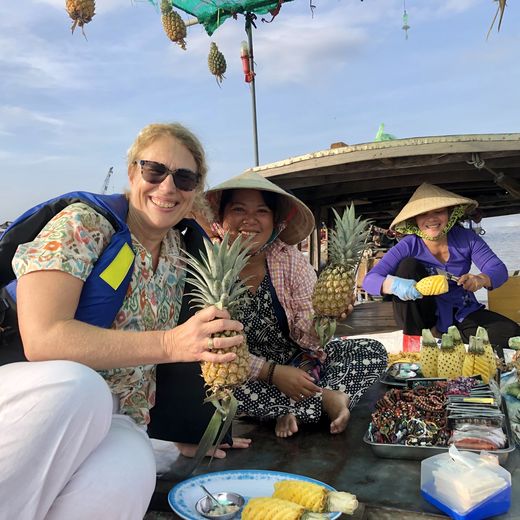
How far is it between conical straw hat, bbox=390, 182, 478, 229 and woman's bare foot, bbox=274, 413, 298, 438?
2.85 m

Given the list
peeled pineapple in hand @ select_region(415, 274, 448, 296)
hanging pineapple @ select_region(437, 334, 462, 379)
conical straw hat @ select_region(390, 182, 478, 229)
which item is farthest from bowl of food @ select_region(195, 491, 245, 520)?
conical straw hat @ select_region(390, 182, 478, 229)

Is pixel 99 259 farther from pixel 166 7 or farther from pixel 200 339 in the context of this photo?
pixel 166 7

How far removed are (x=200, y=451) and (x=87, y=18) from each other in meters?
7.76

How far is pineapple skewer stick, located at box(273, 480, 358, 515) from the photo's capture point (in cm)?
186

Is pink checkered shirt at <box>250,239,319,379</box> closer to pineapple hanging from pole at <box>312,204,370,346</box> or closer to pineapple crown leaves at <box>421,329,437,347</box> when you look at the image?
pineapple hanging from pole at <box>312,204,370,346</box>

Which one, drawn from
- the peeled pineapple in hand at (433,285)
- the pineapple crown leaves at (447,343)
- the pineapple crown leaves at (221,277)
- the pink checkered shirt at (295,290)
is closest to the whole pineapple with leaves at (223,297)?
the pineapple crown leaves at (221,277)

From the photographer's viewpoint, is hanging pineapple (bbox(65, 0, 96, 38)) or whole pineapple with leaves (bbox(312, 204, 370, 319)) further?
hanging pineapple (bbox(65, 0, 96, 38))

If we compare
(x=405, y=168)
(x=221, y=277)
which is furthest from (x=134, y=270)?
(x=405, y=168)

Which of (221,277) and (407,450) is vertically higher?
(221,277)

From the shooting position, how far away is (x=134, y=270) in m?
2.36

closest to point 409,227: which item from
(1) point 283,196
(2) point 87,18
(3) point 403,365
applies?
(3) point 403,365

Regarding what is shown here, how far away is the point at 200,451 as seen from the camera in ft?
7.52

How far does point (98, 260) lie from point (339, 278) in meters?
1.39

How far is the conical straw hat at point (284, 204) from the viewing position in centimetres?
324
